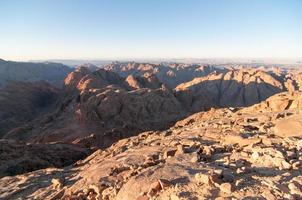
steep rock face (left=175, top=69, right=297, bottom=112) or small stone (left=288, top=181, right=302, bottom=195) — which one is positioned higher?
small stone (left=288, top=181, right=302, bottom=195)

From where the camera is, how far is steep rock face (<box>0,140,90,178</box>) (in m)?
25.5

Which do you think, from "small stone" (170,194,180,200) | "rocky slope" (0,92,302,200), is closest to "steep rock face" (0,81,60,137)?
"rocky slope" (0,92,302,200)

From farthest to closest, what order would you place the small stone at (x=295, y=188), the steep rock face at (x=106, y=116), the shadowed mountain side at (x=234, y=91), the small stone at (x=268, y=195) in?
the shadowed mountain side at (x=234, y=91) < the steep rock face at (x=106, y=116) < the small stone at (x=295, y=188) < the small stone at (x=268, y=195)

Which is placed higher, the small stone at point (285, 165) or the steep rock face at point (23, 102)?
the small stone at point (285, 165)

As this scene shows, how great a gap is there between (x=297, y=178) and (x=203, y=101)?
2651 inches

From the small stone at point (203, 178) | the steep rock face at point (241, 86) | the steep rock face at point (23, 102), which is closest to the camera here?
the small stone at point (203, 178)

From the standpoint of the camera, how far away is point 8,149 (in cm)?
3044

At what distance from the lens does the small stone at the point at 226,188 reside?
8.46 metres

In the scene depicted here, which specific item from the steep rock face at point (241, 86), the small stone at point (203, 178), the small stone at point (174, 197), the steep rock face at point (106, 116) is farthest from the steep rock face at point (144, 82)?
the small stone at point (174, 197)

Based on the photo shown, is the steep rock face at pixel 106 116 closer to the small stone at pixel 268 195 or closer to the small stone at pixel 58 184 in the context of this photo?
the small stone at pixel 58 184

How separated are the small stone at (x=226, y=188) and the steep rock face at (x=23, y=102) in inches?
2590

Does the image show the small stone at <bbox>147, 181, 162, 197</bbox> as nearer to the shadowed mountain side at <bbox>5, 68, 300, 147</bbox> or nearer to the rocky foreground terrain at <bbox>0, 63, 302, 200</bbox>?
the rocky foreground terrain at <bbox>0, 63, 302, 200</bbox>

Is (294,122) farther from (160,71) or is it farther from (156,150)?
(160,71)

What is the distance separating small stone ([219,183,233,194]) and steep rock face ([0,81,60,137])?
65.8 m
